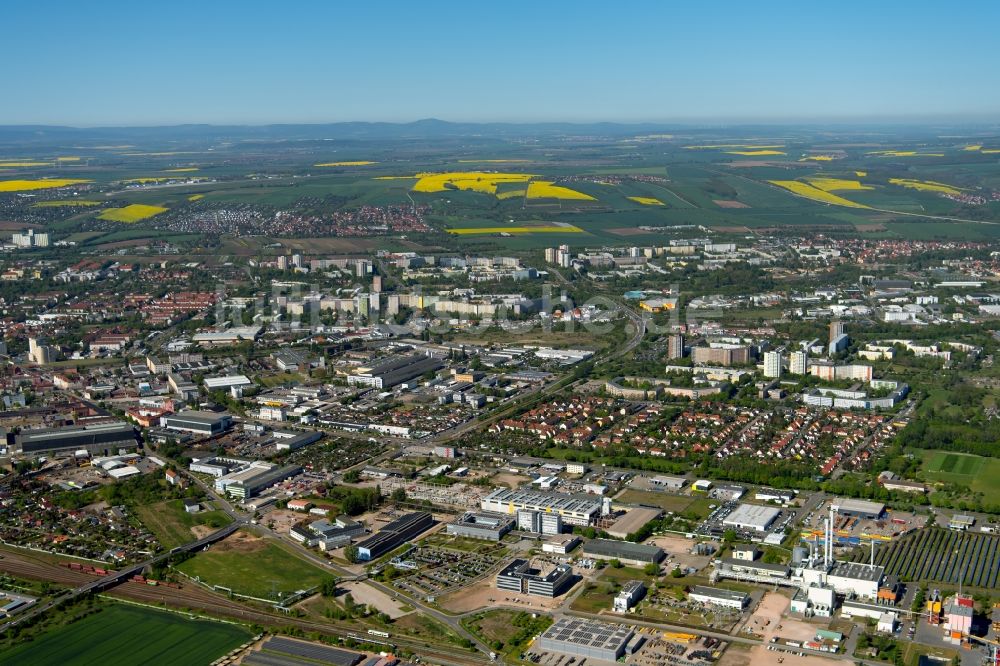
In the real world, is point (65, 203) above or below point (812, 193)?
above

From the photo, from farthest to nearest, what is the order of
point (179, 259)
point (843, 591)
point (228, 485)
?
point (179, 259) → point (228, 485) → point (843, 591)

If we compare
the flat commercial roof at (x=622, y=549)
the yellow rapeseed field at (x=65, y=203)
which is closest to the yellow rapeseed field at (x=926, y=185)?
the yellow rapeseed field at (x=65, y=203)

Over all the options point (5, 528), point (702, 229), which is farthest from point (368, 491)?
point (702, 229)

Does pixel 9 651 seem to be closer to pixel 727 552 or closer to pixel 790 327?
pixel 727 552

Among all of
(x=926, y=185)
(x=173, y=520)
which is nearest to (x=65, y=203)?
(x=926, y=185)

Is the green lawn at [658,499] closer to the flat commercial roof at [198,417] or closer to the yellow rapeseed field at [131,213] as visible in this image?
the flat commercial roof at [198,417]

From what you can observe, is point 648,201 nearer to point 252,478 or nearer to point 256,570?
point 252,478

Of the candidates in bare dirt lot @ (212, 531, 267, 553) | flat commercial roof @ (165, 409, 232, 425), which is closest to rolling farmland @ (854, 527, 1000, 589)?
bare dirt lot @ (212, 531, 267, 553)

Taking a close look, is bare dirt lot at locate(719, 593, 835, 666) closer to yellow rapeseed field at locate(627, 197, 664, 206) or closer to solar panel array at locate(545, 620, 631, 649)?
solar panel array at locate(545, 620, 631, 649)
